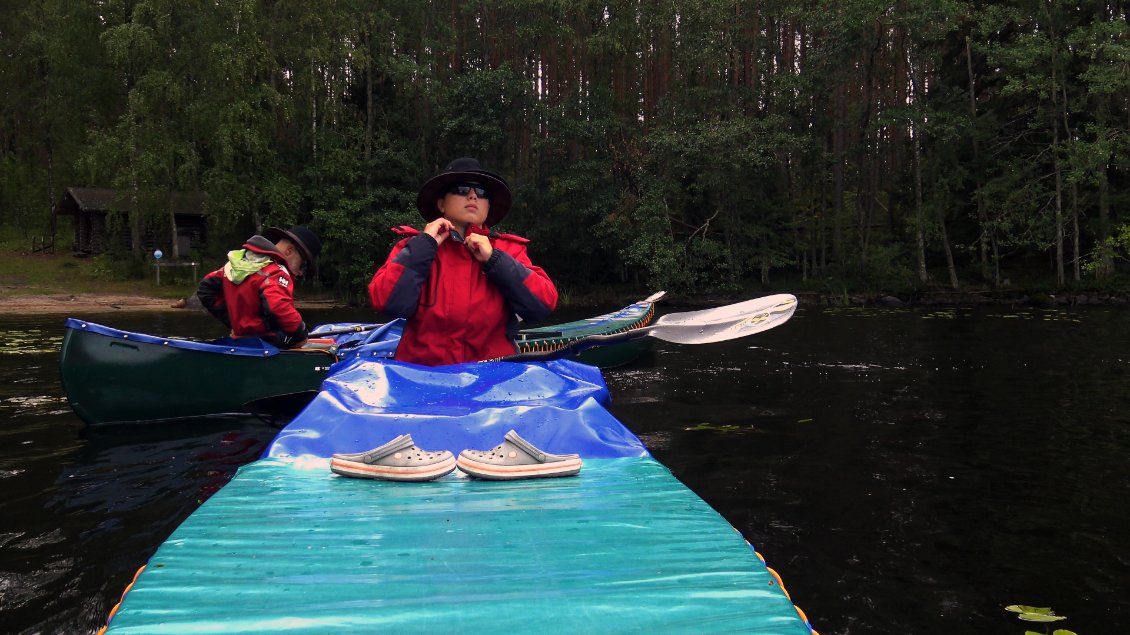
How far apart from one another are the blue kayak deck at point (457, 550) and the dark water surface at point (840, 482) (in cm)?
130

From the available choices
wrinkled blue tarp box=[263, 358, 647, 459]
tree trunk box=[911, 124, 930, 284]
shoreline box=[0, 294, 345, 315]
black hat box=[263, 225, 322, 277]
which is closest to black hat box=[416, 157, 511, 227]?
wrinkled blue tarp box=[263, 358, 647, 459]

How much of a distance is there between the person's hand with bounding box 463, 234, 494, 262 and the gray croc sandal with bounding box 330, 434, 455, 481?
1.47 meters

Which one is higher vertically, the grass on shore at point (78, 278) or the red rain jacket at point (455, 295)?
the grass on shore at point (78, 278)

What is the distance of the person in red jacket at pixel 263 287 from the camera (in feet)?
20.2

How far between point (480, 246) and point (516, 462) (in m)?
1.58

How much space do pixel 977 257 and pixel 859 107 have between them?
7.32m

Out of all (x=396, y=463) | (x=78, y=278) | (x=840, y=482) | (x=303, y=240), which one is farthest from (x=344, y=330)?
(x=78, y=278)

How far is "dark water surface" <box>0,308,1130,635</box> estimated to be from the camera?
3148 millimetres

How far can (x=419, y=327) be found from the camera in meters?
4.09

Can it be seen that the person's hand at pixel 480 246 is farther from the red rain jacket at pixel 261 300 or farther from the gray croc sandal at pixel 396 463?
the red rain jacket at pixel 261 300

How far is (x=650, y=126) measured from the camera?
27.0m

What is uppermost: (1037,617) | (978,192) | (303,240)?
(978,192)

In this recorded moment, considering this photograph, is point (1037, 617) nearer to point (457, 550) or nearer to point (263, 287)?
point (457, 550)

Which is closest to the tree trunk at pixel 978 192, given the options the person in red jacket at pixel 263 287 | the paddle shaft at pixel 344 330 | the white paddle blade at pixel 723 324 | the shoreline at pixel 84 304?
the shoreline at pixel 84 304
